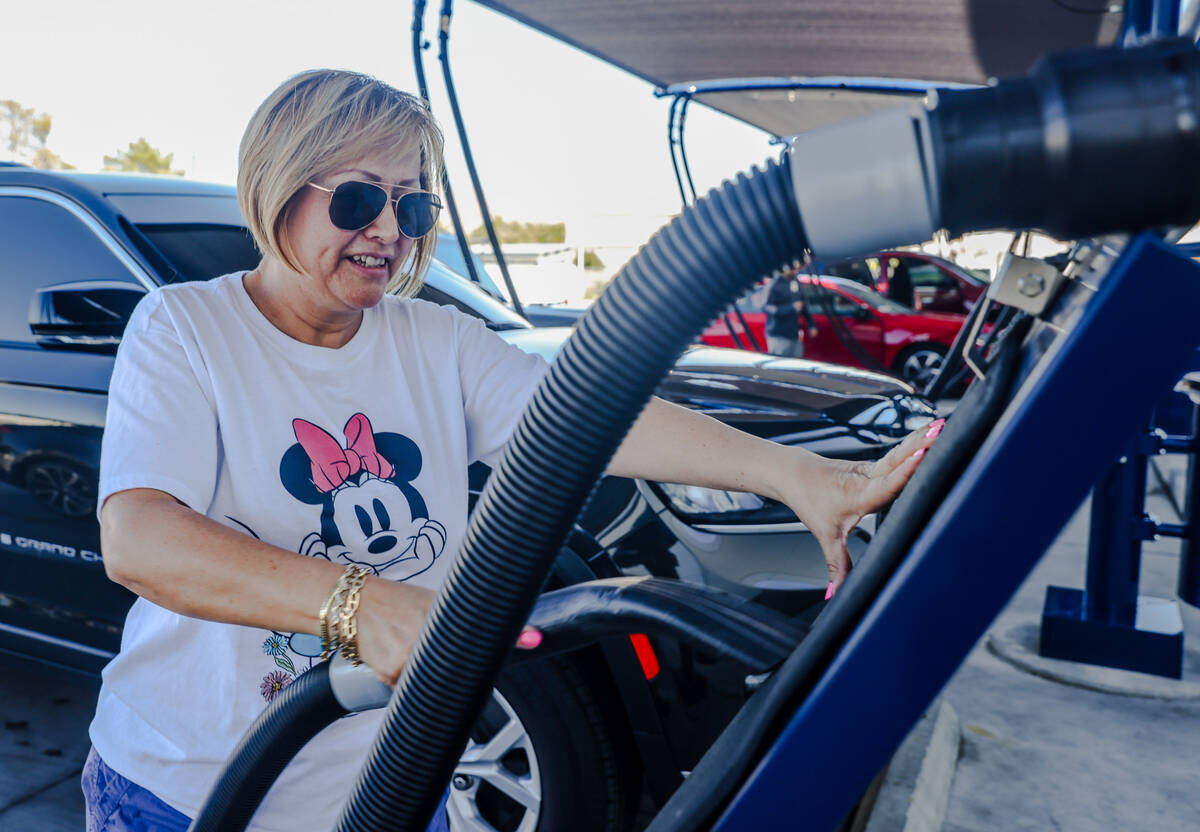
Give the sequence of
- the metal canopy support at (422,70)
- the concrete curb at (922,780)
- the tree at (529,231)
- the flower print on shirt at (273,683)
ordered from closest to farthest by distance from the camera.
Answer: the flower print on shirt at (273,683) < the concrete curb at (922,780) < the metal canopy support at (422,70) < the tree at (529,231)

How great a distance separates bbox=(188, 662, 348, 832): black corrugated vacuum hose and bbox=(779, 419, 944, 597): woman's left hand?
507 millimetres

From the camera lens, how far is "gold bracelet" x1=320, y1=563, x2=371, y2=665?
2.89 feet

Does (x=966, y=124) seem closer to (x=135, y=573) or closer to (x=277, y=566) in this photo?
(x=277, y=566)

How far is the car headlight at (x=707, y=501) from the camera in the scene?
2455 millimetres

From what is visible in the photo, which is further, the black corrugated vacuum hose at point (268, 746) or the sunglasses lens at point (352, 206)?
the sunglasses lens at point (352, 206)

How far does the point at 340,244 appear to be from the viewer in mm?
1355

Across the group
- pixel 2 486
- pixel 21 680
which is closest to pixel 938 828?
pixel 2 486

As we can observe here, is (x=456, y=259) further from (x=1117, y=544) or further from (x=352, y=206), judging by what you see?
(x=352, y=206)

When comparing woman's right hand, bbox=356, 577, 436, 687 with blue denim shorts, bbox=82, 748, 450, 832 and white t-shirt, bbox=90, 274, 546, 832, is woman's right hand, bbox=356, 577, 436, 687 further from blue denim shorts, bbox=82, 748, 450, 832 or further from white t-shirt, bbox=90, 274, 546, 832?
blue denim shorts, bbox=82, 748, 450, 832

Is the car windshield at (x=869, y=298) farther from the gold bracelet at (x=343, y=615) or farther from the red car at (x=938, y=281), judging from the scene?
the gold bracelet at (x=343, y=615)

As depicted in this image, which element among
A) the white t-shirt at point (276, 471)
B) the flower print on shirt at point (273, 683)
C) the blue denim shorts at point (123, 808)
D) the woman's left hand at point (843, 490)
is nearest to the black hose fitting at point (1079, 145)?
the woman's left hand at point (843, 490)

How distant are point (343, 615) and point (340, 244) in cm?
64

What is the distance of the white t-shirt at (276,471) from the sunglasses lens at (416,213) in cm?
13

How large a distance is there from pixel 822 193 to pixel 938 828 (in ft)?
7.66
